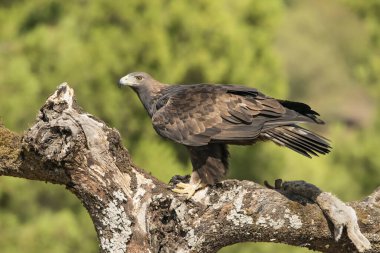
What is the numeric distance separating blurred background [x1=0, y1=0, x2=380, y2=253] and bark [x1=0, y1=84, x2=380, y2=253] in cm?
927

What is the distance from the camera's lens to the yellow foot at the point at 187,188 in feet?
17.4

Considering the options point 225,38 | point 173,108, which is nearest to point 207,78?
point 225,38

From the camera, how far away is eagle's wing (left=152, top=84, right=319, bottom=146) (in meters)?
5.98

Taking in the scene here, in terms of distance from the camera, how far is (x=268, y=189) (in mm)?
5215

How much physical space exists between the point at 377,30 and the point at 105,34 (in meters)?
7.10

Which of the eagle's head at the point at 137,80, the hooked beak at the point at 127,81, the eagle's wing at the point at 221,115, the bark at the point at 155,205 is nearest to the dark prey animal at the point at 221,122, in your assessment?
the eagle's wing at the point at 221,115

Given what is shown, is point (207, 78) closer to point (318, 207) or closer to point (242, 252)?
point (242, 252)

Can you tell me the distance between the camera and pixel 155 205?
5.12 meters

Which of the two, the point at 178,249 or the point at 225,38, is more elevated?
the point at 225,38

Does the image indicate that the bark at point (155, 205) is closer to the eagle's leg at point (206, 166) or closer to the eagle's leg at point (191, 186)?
the eagle's leg at point (191, 186)

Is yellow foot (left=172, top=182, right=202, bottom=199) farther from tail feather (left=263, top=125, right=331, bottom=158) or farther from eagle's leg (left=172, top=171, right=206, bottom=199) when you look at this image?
tail feather (left=263, top=125, right=331, bottom=158)

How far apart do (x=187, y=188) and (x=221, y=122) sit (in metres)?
0.81

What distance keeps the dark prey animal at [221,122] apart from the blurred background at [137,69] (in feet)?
27.3

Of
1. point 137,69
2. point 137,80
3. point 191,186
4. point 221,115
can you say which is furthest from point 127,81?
point 137,69
